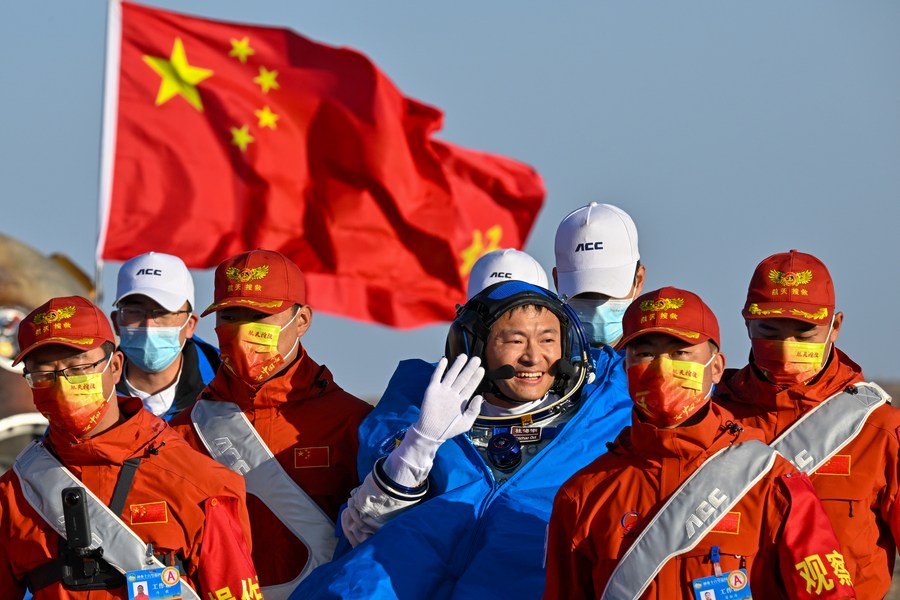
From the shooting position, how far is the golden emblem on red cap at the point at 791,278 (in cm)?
813

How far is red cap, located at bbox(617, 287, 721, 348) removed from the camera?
6.67 metres

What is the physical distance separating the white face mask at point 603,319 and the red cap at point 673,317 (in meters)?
3.27

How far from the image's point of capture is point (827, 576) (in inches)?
243

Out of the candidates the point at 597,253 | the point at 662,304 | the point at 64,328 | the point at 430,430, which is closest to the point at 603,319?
the point at 597,253

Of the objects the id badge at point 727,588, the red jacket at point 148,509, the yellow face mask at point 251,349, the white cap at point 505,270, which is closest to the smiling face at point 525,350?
the yellow face mask at point 251,349

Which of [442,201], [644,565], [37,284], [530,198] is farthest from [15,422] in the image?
[644,565]

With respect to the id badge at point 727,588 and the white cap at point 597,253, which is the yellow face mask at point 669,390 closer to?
the id badge at point 727,588

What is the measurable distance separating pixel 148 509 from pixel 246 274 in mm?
1949

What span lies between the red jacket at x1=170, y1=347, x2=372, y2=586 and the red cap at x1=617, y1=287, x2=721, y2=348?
2324 mm

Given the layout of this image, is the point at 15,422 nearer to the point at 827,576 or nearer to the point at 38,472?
the point at 38,472

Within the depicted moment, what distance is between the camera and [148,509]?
7.04 metres

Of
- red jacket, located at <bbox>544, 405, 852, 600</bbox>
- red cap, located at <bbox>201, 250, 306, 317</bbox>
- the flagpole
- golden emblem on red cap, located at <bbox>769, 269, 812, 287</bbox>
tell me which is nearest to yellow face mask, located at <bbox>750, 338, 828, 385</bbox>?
golden emblem on red cap, located at <bbox>769, 269, 812, 287</bbox>

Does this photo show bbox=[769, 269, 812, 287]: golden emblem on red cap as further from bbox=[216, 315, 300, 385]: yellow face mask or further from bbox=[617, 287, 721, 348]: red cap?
bbox=[216, 315, 300, 385]: yellow face mask

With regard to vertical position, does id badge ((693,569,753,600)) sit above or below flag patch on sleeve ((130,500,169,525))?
above
